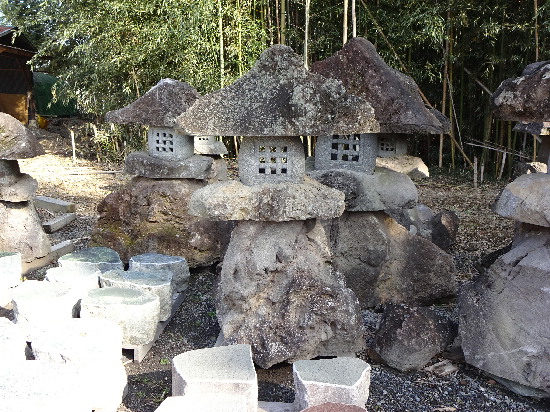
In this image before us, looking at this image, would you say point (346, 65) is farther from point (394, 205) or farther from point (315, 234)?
point (315, 234)

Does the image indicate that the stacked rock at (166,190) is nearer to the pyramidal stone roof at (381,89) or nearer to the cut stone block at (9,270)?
the cut stone block at (9,270)

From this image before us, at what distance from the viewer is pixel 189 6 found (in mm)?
9891

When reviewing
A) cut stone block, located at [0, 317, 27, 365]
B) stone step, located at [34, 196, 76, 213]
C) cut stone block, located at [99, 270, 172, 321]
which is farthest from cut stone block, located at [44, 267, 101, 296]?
stone step, located at [34, 196, 76, 213]

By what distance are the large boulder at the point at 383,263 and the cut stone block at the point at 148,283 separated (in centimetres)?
154

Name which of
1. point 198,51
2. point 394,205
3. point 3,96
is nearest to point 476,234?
point 394,205

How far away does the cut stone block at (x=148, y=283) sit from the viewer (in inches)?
178

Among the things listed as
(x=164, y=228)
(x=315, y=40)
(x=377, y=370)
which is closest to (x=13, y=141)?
(x=164, y=228)

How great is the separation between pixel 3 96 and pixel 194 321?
51.9 feet

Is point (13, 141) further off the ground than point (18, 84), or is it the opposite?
point (18, 84)

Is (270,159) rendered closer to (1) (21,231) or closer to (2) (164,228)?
(2) (164,228)

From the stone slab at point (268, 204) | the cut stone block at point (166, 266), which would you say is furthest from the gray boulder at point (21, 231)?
the stone slab at point (268, 204)

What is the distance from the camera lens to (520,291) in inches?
141

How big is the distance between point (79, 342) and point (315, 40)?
8.82 metres

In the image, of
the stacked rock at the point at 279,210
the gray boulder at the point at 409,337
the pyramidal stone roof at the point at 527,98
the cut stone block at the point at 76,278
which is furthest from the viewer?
the cut stone block at the point at 76,278
